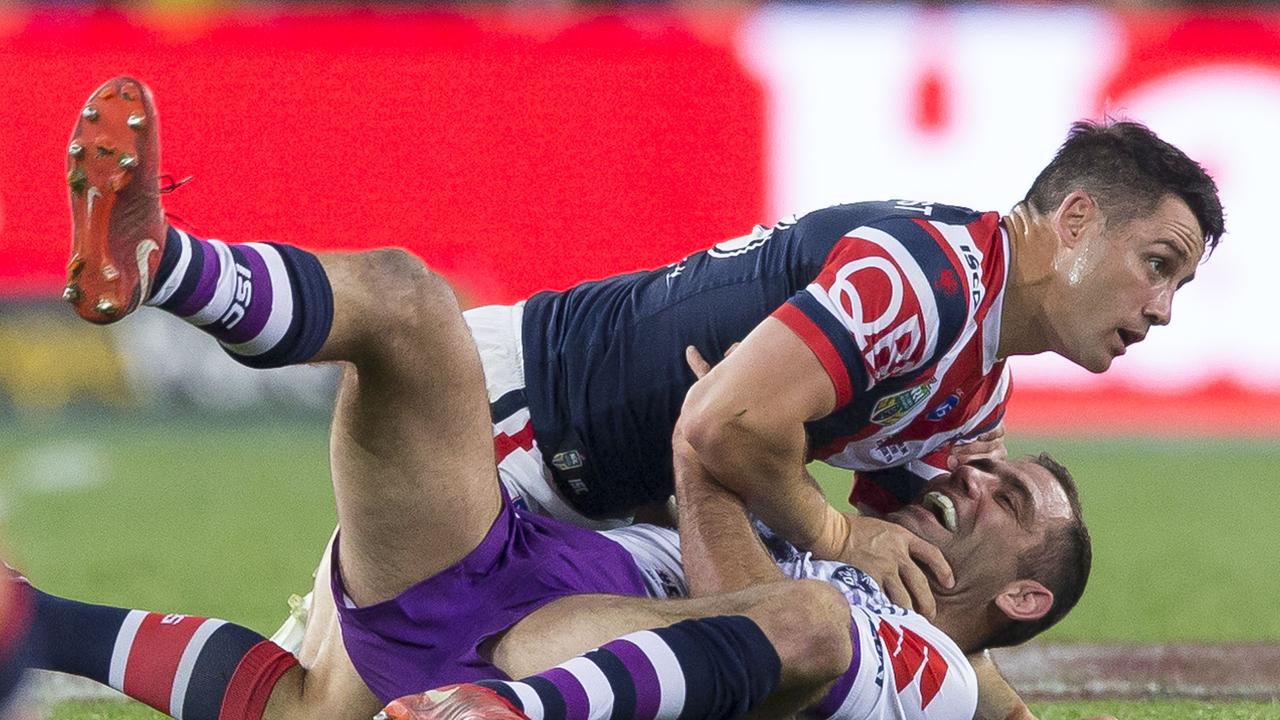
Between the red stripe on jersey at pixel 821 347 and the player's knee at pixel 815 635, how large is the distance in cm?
44

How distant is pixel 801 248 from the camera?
13.8 ft

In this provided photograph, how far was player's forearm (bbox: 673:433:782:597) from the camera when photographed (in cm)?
393

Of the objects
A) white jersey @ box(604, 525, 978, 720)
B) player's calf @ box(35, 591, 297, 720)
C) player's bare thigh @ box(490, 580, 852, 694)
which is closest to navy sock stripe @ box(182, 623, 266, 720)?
player's calf @ box(35, 591, 297, 720)

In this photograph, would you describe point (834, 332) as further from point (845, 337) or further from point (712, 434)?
point (712, 434)

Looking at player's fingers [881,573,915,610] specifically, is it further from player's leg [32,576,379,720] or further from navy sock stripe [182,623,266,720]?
navy sock stripe [182,623,266,720]

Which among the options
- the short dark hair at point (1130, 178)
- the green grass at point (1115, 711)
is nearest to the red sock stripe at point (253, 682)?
the green grass at point (1115, 711)

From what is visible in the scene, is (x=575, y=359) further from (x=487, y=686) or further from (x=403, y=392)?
(x=487, y=686)

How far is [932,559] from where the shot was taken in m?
4.38

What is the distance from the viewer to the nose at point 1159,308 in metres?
4.16

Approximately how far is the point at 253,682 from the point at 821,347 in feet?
5.00

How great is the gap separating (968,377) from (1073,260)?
0.37 meters

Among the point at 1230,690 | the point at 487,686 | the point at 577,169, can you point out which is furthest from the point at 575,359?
the point at 577,169

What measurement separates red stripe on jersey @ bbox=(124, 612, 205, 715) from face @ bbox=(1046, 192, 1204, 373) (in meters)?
2.16

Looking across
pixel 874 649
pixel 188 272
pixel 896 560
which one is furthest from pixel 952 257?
pixel 188 272
